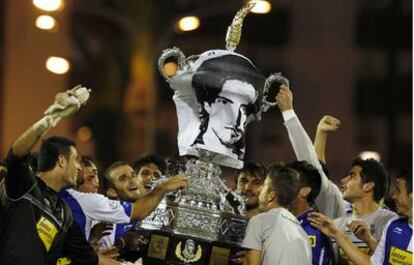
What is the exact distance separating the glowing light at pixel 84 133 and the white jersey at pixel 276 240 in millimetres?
19544

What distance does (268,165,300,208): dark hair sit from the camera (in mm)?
6281

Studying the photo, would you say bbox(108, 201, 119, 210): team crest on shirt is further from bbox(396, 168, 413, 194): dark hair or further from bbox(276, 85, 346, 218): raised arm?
bbox(396, 168, 413, 194): dark hair

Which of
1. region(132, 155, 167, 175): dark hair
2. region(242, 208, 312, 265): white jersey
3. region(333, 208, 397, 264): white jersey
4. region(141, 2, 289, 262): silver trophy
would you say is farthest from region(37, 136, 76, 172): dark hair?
region(132, 155, 167, 175): dark hair

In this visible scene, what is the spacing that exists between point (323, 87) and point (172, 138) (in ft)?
17.3

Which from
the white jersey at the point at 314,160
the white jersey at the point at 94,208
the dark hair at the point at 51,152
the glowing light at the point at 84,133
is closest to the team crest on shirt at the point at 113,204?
the white jersey at the point at 94,208

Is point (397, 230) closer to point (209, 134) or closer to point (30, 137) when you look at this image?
point (209, 134)

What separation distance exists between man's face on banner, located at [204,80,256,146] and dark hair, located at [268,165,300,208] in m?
0.34

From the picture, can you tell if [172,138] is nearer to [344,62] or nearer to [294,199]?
[344,62]

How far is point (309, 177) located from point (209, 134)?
0.92 m

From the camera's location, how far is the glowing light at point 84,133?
2562 cm

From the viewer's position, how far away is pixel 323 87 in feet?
104

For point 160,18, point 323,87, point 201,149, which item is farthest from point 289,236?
point 323,87

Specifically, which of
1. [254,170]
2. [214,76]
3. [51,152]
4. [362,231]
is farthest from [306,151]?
[51,152]

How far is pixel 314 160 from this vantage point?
23.2 feet
